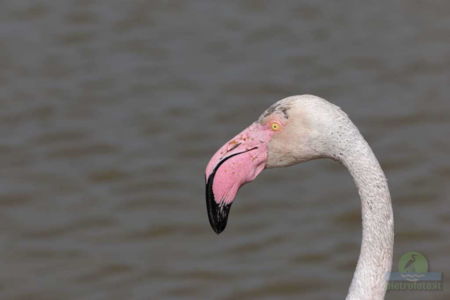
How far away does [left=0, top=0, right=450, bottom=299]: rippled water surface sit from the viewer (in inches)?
308

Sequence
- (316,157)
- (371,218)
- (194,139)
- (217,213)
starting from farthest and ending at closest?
1. (194,139)
2. (217,213)
3. (316,157)
4. (371,218)

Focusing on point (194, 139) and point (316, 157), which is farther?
point (194, 139)

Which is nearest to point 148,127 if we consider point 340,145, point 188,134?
point 188,134

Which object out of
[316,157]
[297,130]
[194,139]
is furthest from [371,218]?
[194,139]

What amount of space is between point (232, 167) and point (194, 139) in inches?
190

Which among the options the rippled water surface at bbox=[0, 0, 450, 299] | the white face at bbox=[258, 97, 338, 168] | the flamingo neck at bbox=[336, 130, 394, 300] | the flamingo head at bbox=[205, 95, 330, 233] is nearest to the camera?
the flamingo neck at bbox=[336, 130, 394, 300]

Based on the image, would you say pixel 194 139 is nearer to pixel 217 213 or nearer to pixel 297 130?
pixel 217 213

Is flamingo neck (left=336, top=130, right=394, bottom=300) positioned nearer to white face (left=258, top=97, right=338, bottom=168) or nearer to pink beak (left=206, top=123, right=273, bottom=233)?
white face (left=258, top=97, right=338, bottom=168)

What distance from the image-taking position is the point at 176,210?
8.47 metres

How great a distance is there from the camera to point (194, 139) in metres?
9.26

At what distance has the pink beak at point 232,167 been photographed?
444cm

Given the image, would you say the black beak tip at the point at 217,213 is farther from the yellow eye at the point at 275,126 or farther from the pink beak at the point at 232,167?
the yellow eye at the point at 275,126

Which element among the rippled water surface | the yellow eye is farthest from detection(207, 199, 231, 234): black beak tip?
the rippled water surface

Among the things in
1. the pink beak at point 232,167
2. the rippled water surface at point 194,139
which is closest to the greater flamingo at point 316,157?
the pink beak at point 232,167
